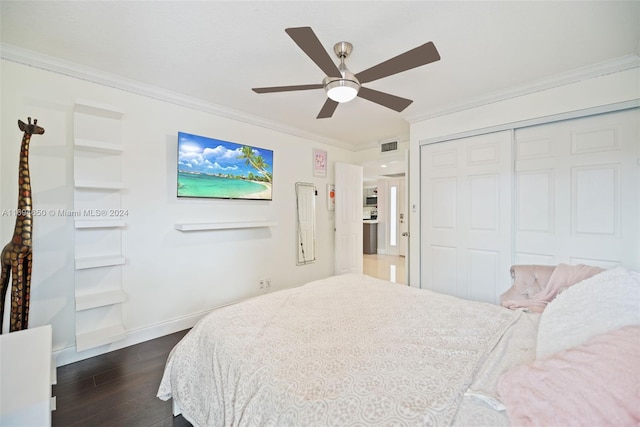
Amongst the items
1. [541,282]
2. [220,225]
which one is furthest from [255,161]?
→ [541,282]

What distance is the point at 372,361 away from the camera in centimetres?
110

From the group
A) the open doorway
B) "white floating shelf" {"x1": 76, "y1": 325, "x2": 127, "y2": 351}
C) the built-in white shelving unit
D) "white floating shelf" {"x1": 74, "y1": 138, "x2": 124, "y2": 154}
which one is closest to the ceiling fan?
"white floating shelf" {"x1": 74, "y1": 138, "x2": 124, "y2": 154}

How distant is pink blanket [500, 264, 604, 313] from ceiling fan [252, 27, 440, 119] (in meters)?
1.58

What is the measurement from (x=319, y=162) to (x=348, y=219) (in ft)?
3.51

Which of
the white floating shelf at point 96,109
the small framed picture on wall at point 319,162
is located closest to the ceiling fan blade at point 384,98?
the white floating shelf at point 96,109

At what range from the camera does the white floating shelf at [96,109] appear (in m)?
2.23

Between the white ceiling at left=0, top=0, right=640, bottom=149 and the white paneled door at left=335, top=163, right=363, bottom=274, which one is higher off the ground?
the white ceiling at left=0, top=0, right=640, bottom=149

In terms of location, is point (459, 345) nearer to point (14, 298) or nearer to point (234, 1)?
point (234, 1)

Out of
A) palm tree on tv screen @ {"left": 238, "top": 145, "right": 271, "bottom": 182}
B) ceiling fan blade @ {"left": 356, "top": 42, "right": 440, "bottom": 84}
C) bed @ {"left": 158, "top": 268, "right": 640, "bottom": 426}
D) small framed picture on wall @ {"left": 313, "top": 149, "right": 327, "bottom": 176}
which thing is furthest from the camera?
small framed picture on wall @ {"left": 313, "top": 149, "right": 327, "bottom": 176}

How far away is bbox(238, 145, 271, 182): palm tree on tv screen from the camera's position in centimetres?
329

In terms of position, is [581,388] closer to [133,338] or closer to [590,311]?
[590,311]

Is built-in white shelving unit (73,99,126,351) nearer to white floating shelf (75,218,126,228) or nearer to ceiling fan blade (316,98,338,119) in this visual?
white floating shelf (75,218,126,228)

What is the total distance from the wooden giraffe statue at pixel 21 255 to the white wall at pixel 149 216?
0.56 metres

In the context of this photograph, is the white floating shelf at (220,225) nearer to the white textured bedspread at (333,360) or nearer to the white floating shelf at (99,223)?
the white floating shelf at (99,223)
